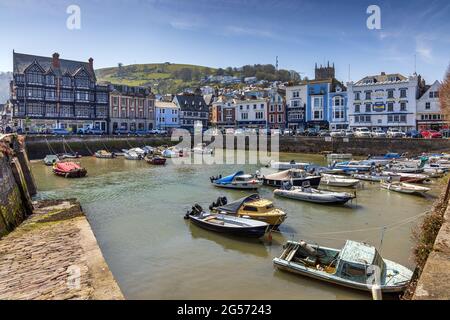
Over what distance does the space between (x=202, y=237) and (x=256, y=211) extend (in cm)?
384

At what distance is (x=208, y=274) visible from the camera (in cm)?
1565

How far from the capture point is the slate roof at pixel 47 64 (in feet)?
257

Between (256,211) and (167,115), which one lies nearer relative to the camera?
(256,211)

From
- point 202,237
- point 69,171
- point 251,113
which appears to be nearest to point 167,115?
point 251,113

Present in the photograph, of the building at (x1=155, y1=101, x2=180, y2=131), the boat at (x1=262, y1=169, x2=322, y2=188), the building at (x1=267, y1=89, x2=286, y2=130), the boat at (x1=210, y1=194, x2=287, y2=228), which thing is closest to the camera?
the boat at (x1=210, y1=194, x2=287, y2=228)

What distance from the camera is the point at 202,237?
21.0 meters

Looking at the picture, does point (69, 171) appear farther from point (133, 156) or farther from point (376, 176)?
point (376, 176)

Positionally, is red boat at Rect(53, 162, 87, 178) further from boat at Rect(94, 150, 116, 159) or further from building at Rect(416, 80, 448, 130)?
building at Rect(416, 80, 448, 130)

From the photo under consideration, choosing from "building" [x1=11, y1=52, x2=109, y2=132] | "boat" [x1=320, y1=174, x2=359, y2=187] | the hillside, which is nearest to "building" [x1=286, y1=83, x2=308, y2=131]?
"building" [x1=11, y1=52, x2=109, y2=132]

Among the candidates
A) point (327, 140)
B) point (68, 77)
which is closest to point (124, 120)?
point (68, 77)

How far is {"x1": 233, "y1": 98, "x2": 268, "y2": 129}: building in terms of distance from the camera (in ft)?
318

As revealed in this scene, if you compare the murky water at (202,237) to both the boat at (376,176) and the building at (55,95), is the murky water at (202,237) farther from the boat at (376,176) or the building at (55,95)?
the building at (55,95)

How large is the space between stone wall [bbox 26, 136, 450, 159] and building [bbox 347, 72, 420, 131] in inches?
606

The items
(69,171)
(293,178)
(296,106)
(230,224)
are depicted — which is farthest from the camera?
(296,106)
